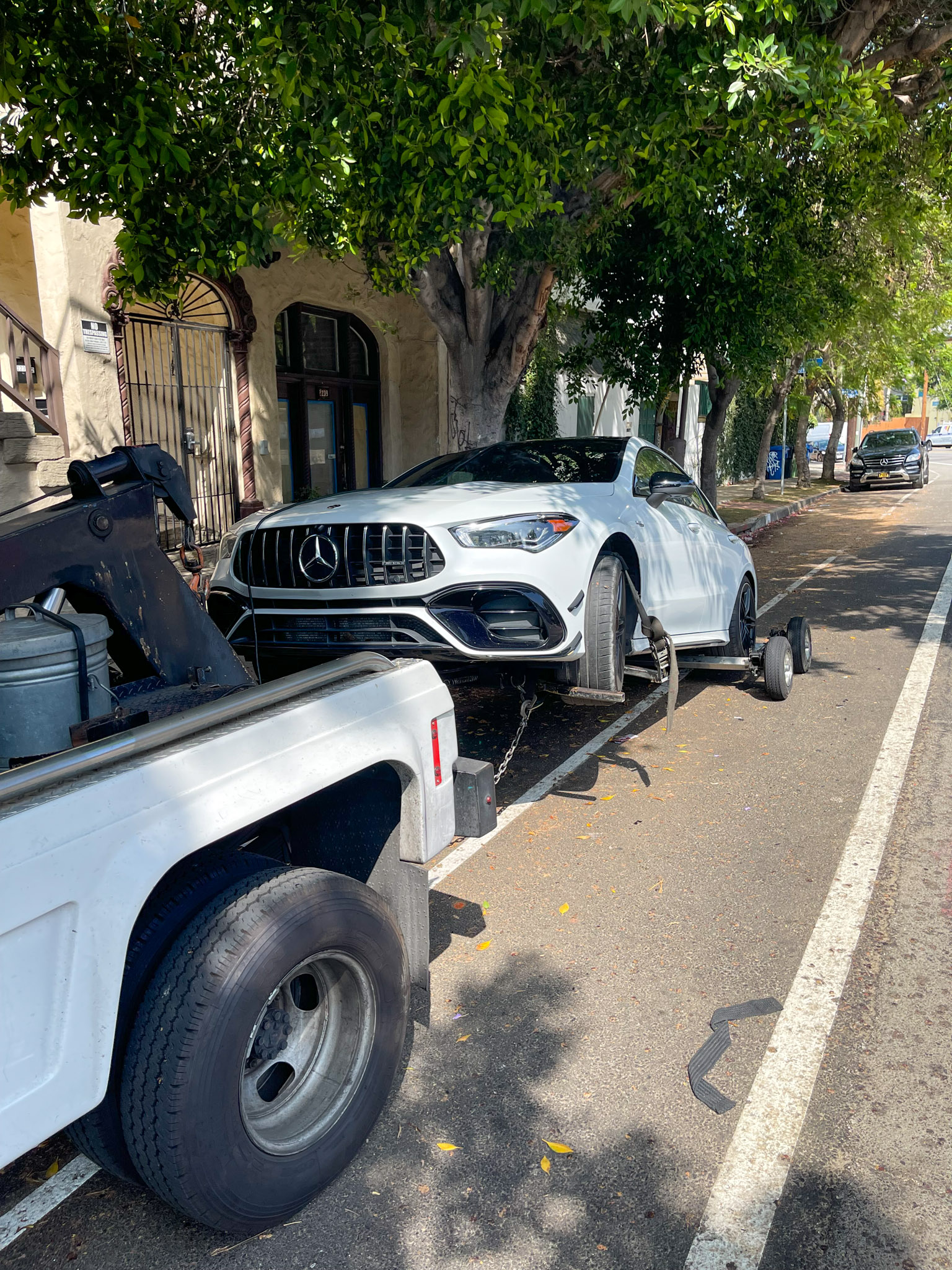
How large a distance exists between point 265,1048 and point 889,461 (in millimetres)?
31144

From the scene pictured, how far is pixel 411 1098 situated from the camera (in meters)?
3.08

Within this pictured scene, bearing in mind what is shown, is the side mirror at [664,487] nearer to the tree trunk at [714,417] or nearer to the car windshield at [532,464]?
the car windshield at [532,464]

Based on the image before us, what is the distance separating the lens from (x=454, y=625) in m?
4.57

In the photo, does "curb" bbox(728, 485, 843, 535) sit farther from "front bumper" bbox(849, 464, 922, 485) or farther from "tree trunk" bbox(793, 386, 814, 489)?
"front bumper" bbox(849, 464, 922, 485)

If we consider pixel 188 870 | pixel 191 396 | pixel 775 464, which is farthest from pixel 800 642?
pixel 775 464

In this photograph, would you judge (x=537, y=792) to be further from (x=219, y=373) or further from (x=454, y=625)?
(x=219, y=373)

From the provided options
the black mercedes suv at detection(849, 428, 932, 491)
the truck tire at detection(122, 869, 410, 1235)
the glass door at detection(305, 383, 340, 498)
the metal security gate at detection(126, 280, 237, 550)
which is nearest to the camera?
the truck tire at detection(122, 869, 410, 1235)

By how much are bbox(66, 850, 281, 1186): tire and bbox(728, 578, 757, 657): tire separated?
5.30 m

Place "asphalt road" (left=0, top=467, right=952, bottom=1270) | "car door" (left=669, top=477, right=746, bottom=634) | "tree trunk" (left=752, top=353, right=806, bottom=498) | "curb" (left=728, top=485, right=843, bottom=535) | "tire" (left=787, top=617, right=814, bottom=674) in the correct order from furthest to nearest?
1. "tree trunk" (left=752, top=353, right=806, bottom=498)
2. "curb" (left=728, top=485, right=843, bottom=535)
3. "tire" (left=787, top=617, right=814, bottom=674)
4. "car door" (left=669, top=477, right=746, bottom=634)
5. "asphalt road" (left=0, top=467, right=952, bottom=1270)

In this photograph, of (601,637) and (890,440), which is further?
(890,440)

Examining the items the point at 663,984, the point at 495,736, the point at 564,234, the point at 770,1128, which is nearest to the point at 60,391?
the point at 564,234

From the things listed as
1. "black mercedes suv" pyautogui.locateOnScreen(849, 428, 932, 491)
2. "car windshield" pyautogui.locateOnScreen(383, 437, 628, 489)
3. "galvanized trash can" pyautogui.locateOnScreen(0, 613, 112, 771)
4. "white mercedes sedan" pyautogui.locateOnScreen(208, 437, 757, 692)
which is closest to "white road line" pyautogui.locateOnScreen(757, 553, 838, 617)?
"car windshield" pyautogui.locateOnScreen(383, 437, 628, 489)

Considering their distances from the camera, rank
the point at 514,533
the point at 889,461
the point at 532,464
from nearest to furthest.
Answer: the point at 514,533, the point at 532,464, the point at 889,461

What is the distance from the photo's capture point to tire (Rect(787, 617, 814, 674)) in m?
7.77
